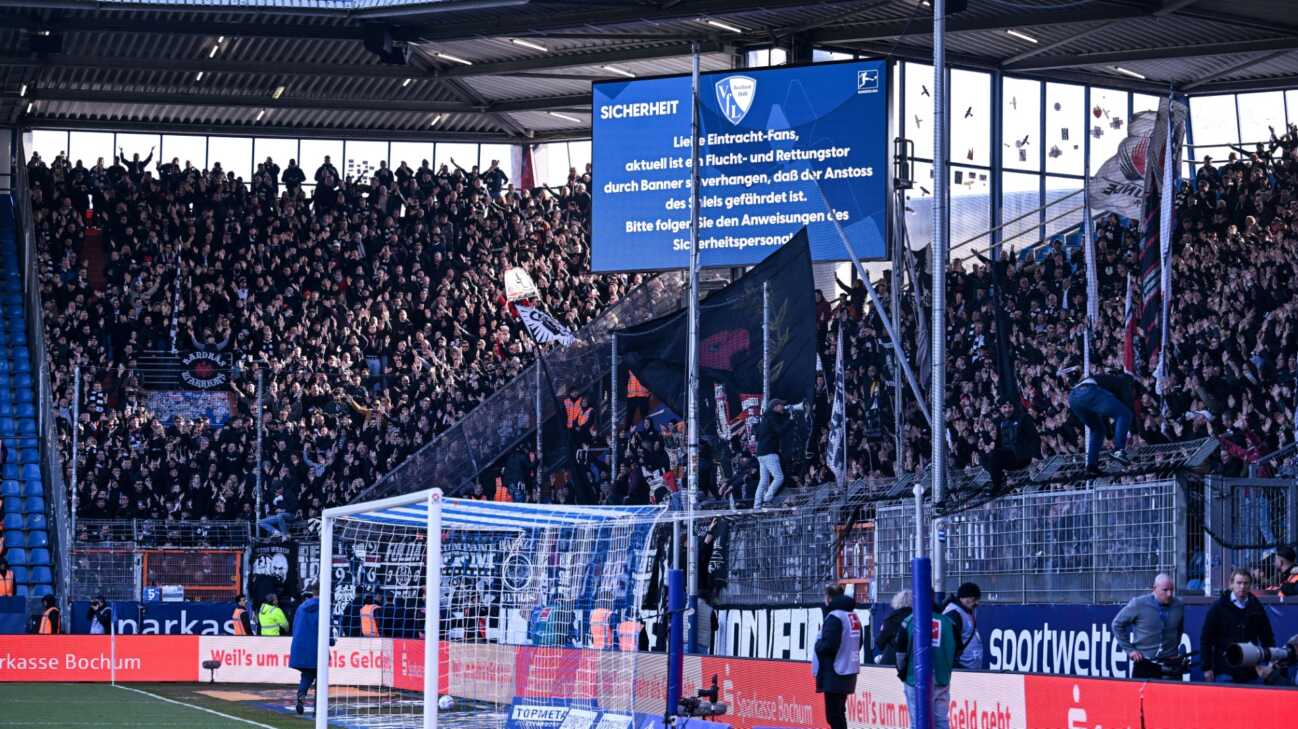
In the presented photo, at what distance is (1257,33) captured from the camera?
38.8 m

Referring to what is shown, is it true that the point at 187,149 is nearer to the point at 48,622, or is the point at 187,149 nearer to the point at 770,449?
the point at 48,622

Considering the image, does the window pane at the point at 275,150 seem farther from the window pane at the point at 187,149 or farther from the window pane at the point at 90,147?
the window pane at the point at 90,147

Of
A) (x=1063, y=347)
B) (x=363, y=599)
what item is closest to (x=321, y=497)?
(x=363, y=599)

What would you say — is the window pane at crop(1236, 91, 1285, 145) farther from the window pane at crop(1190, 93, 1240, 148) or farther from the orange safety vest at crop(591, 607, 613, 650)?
the orange safety vest at crop(591, 607, 613, 650)

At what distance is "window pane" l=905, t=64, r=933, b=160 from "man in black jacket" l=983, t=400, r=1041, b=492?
59.8 ft

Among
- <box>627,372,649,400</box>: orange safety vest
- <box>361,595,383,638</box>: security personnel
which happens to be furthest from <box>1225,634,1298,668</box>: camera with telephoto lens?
<box>627,372,649,400</box>: orange safety vest

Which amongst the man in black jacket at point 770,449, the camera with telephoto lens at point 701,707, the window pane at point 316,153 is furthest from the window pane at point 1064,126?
the camera with telephoto lens at point 701,707

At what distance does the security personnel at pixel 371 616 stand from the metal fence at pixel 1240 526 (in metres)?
17.0

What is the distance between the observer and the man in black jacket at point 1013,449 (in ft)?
75.2

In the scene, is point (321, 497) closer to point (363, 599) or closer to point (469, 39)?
point (363, 599)

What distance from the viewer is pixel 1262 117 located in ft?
146

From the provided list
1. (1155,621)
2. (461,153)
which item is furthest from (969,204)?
(1155,621)

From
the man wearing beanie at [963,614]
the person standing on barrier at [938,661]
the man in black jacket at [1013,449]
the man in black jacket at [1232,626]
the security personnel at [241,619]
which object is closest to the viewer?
the man in black jacket at [1232,626]

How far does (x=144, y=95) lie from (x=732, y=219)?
17.2 meters
